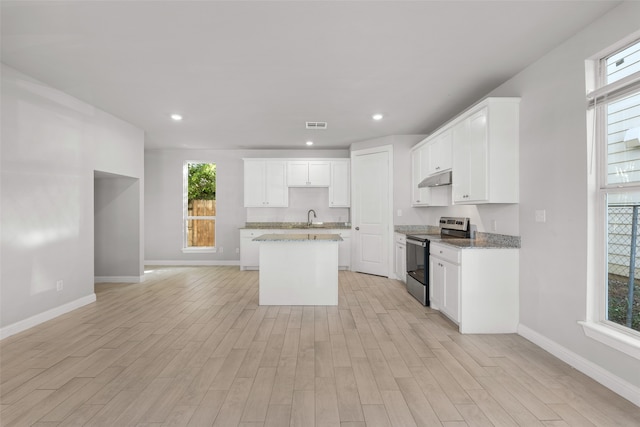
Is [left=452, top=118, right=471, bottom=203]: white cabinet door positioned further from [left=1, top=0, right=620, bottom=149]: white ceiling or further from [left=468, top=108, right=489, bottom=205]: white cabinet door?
[left=1, top=0, right=620, bottom=149]: white ceiling

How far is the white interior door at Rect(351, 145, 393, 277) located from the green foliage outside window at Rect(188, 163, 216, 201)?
11.2 feet

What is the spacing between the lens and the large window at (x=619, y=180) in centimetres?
213

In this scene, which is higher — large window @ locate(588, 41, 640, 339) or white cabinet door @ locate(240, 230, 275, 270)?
large window @ locate(588, 41, 640, 339)

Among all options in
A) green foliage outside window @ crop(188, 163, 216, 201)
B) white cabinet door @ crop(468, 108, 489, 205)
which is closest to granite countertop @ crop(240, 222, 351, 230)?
green foliage outside window @ crop(188, 163, 216, 201)

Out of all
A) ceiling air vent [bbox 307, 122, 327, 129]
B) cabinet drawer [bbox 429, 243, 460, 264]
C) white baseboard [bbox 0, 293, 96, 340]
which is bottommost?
white baseboard [bbox 0, 293, 96, 340]

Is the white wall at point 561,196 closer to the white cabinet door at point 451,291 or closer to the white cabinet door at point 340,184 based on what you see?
the white cabinet door at point 451,291

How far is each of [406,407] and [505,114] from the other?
2.90 m

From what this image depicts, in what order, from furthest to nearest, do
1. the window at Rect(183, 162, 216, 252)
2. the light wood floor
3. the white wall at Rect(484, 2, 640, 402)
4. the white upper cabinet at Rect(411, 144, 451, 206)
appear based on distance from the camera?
the window at Rect(183, 162, 216, 252), the white upper cabinet at Rect(411, 144, 451, 206), the white wall at Rect(484, 2, 640, 402), the light wood floor

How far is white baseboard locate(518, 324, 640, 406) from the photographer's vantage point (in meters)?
2.04

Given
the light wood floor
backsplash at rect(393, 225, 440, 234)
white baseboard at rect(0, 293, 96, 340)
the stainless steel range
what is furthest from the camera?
backsplash at rect(393, 225, 440, 234)

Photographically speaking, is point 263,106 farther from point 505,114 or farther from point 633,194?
point 633,194

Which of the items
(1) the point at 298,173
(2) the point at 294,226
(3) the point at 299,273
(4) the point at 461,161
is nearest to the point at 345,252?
(2) the point at 294,226

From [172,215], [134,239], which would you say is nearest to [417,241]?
[134,239]

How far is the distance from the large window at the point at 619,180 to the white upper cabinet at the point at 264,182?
209 inches
